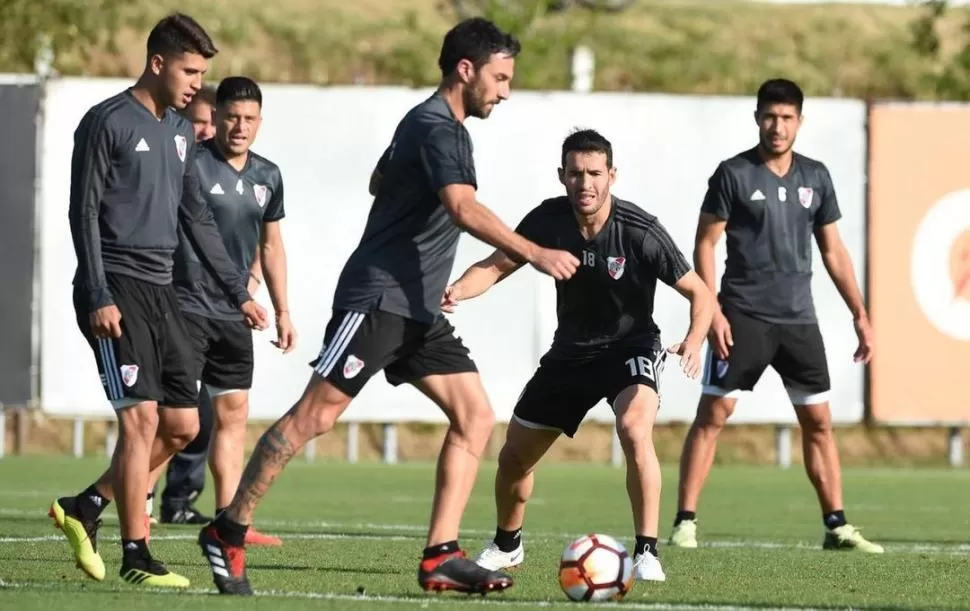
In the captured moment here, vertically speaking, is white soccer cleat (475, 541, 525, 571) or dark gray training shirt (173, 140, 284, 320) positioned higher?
dark gray training shirt (173, 140, 284, 320)

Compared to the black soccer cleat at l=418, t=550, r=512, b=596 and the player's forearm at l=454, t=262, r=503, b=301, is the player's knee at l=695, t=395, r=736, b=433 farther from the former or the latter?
the black soccer cleat at l=418, t=550, r=512, b=596

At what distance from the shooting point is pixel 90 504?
8.27 meters

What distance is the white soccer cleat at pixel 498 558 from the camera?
8.79m

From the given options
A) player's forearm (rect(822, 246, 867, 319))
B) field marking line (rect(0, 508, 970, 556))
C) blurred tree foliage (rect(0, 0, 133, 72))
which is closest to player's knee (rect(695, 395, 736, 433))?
field marking line (rect(0, 508, 970, 556))

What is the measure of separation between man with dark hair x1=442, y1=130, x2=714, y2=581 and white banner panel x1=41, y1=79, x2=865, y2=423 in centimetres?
936

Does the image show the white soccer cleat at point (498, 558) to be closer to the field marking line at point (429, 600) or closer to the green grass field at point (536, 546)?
the green grass field at point (536, 546)

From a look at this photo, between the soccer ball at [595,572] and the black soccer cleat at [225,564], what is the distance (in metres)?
1.23

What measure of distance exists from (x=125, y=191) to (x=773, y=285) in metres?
4.39

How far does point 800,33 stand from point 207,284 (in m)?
27.4

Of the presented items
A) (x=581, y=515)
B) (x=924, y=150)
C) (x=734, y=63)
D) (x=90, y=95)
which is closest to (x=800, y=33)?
(x=734, y=63)

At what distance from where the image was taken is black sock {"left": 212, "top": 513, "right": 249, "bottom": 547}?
736 centimetres

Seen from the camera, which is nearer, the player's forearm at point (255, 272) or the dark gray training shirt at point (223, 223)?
the dark gray training shirt at point (223, 223)

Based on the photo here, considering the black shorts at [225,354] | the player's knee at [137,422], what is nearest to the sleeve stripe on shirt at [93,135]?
the player's knee at [137,422]

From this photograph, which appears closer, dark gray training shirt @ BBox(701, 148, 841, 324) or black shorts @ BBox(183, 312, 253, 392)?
black shorts @ BBox(183, 312, 253, 392)
